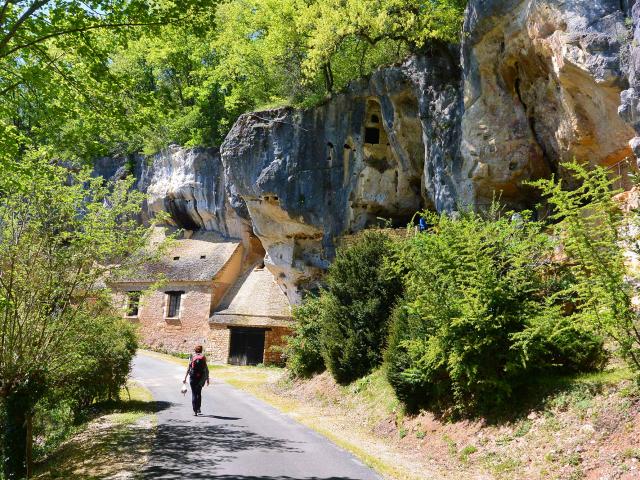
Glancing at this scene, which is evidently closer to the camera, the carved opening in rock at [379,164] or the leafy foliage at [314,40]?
the leafy foliage at [314,40]

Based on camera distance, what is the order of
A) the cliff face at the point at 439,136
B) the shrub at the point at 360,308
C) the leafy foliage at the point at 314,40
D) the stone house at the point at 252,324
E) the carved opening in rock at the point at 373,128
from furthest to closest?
the stone house at the point at 252,324 → the carved opening in rock at the point at 373,128 → the leafy foliage at the point at 314,40 → the shrub at the point at 360,308 → the cliff face at the point at 439,136

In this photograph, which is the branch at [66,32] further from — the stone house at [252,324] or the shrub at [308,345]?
the stone house at [252,324]

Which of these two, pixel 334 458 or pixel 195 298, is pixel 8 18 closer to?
pixel 334 458

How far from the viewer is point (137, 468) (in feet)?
24.7

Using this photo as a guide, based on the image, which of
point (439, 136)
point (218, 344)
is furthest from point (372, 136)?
point (218, 344)

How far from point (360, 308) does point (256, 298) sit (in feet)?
53.0

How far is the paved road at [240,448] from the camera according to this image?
732cm

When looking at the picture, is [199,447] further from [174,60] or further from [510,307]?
[174,60]

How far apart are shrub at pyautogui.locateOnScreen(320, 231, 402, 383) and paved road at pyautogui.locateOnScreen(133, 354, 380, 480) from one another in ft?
8.30

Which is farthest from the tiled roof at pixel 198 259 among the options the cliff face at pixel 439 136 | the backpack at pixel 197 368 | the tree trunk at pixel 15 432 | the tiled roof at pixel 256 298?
the tree trunk at pixel 15 432

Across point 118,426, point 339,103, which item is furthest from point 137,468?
point 339,103

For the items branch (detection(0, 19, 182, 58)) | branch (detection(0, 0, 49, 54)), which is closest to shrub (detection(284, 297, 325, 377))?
branch (detection(0, 19, 182, 58))

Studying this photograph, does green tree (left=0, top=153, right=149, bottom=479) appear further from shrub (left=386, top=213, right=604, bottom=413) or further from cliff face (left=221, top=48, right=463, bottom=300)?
cliff face (left=221, top=48, right=463, bottom=300)

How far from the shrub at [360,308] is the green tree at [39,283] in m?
6.81
